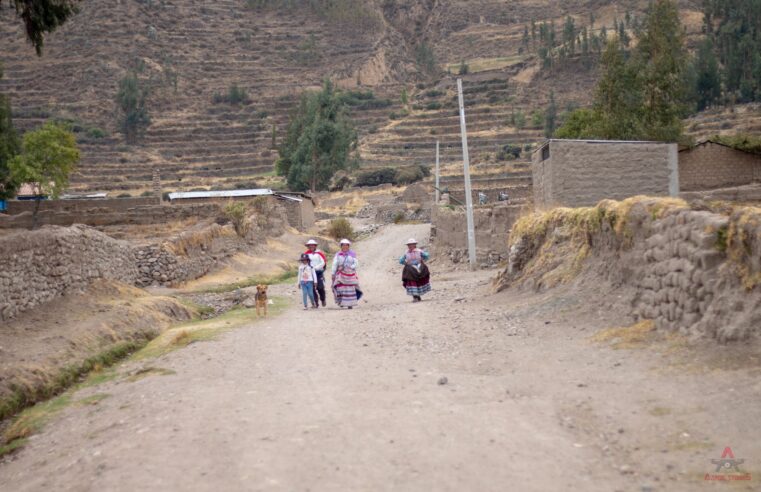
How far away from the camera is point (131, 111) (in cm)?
10838

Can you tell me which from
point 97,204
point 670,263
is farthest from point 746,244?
point 97,204

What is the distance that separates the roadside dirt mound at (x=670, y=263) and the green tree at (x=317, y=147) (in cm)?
5957

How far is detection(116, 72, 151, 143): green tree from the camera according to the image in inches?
4247

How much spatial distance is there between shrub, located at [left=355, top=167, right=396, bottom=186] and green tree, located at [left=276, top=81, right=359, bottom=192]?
196 centimetres

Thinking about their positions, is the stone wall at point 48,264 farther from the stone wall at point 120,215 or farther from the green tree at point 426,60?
the green tree at point 426,60

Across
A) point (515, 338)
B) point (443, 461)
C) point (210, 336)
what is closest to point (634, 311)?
point (515, 338)

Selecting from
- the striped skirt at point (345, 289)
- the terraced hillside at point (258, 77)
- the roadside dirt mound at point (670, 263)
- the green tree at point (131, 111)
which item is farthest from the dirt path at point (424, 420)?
the green tree at point (131, 111)

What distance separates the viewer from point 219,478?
6.16 metres

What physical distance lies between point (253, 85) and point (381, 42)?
29985 millimetres

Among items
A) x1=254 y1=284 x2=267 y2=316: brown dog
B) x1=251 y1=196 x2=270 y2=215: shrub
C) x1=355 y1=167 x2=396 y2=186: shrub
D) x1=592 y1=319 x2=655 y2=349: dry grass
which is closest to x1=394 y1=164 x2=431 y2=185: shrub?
x1=355 y1=167 x2=396 y2=186: shrub

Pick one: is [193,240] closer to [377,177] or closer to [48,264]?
[48,264]

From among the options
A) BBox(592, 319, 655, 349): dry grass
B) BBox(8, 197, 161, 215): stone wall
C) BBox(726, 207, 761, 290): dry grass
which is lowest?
BBox(592, 319, 655, 349): dry grass

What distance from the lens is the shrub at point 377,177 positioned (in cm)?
7500

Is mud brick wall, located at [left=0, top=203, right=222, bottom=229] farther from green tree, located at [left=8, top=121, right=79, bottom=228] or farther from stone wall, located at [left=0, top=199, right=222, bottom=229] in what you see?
green tree, located at [left=8, top=121, right=79, bottom=228]
